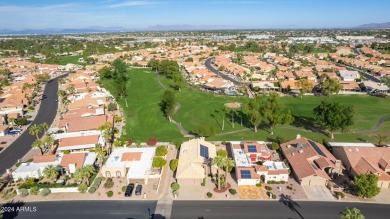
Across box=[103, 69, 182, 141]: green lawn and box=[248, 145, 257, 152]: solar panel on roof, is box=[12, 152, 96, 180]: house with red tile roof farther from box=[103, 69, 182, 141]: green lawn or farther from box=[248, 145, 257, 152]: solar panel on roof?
box=[248, 145, 257, 152]: solar panel on roof

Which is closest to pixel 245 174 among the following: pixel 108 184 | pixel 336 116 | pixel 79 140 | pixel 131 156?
pixel 131 156

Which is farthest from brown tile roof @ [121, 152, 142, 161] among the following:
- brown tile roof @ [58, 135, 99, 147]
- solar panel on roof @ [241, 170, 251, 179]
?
solar panel on roof @ [241, 170, 251, 179]

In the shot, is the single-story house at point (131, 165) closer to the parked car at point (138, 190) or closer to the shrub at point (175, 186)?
the parked car at point (138, 190)

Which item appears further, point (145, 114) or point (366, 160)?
point (145, 114)

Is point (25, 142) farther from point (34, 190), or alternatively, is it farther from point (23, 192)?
point (34, 190)

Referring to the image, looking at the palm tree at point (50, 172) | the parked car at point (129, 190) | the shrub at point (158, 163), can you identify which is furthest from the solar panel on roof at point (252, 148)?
the palm tree at point (50, 172)

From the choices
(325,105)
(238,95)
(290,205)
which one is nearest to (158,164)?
(290,205)
